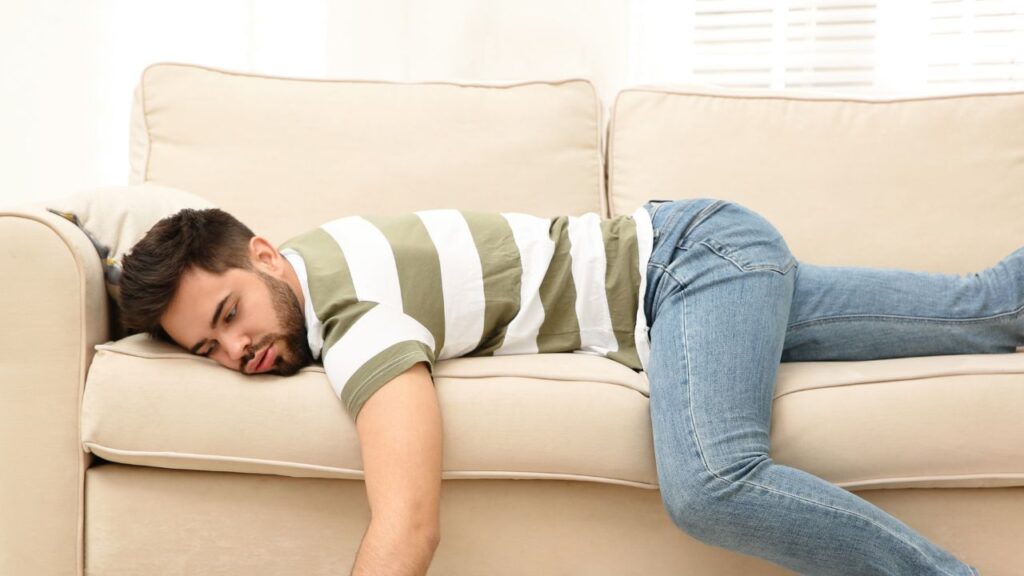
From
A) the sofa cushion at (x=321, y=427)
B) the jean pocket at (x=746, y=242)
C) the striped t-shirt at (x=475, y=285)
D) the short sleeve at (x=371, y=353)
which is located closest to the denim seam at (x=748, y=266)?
the jean pocket at (x=746, y=242)

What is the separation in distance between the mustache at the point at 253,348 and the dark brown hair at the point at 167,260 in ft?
0.38

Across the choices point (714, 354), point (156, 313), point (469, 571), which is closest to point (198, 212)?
point (156, 313)

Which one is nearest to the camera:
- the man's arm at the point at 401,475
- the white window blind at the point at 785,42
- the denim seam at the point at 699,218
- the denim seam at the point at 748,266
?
the man's arm at the point at 401,475

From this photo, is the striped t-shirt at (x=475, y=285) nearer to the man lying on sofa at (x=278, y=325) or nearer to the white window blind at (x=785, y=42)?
the man lying on sofa at (x=278, y=325)

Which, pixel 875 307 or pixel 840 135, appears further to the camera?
pixel 840 135

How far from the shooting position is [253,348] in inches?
47.8

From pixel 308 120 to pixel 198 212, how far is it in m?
0.60

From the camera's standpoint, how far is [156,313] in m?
1.22

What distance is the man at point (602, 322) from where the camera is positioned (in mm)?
1071

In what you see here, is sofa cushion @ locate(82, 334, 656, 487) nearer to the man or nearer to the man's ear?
the man

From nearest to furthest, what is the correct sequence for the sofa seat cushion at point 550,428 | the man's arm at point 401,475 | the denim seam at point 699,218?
the man's arm at point 401,475
the sofa seat cushion at point 550,428
the denim seam at point 699,218

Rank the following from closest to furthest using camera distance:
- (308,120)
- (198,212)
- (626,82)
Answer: (198,212) < (308,120) < (626,82)

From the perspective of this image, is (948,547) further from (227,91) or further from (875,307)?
(227,91)

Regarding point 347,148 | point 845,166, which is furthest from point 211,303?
point 845,166
